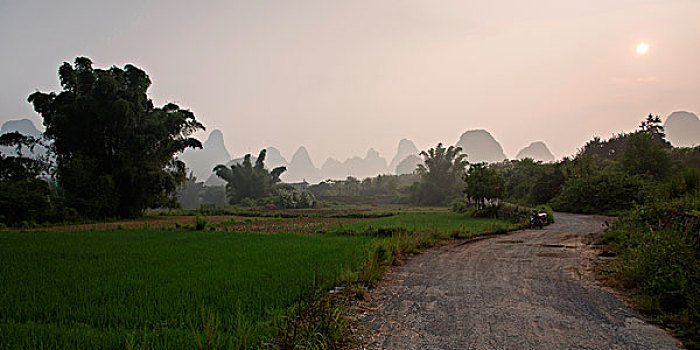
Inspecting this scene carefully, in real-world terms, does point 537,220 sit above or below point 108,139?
below

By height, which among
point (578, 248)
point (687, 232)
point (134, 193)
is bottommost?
point (578, 248)

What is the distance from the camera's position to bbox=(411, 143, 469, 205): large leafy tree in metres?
47.9

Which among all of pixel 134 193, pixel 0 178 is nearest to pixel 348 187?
pixel 134 193

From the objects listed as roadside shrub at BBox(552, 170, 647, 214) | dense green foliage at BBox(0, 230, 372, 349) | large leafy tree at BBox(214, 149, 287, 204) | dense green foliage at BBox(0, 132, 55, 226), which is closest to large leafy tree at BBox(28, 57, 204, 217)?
dense green foliage at BBox(0, 132, 55, 226)

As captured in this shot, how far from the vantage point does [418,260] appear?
824cm

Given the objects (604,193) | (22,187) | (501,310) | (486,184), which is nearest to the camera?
(501,310)

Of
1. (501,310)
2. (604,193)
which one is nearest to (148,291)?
(501,310)

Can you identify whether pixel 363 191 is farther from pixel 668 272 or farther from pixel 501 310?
pixel 501 310

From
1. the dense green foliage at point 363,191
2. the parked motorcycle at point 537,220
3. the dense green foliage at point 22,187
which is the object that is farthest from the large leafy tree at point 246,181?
the parked motorcycle at point 537,220

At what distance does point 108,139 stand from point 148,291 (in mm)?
22098

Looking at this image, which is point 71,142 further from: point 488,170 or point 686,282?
point 686,282

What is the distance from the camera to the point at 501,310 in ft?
14.6

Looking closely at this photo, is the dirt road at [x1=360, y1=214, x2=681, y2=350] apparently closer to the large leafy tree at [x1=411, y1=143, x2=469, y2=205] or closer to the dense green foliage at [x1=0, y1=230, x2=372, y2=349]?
the dense green foliage at [x1=0, y1=230, x2=372, y2=349]

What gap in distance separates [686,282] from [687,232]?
175 centimetres
